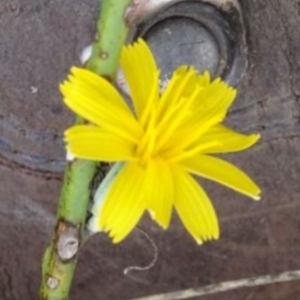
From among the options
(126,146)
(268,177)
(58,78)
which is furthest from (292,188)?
(126,146)

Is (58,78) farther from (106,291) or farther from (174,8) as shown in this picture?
(106,291)

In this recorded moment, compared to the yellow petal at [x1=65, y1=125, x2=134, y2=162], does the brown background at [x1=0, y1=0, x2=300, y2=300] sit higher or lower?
higher

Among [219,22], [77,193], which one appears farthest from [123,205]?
[219,22]

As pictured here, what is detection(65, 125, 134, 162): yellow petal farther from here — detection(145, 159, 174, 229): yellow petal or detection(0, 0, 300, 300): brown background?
detection(0, 0, 300, 300): brown background

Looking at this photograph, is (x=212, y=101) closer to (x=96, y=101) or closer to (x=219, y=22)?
(x=96, y=101)

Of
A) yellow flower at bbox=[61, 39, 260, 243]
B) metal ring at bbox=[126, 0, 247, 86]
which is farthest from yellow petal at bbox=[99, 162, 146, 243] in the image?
metal ring at bbox=[126, 0, 247, 86]
